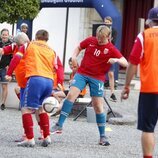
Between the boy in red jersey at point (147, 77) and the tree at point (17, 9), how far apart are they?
9.32m

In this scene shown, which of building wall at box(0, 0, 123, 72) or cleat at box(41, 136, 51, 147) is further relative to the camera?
building wall at box(0, 0, 123, 72)

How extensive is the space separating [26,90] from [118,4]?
52.7ft

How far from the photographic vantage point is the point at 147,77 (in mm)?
8266

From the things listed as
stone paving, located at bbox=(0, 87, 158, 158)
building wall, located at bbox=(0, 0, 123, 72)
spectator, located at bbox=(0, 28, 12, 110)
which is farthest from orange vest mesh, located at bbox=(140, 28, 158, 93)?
building wall, located at bbox=(0, 0, 123, 72)

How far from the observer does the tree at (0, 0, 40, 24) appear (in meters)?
17.3

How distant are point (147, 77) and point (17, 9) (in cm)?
970

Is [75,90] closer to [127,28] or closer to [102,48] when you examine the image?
[102,48]

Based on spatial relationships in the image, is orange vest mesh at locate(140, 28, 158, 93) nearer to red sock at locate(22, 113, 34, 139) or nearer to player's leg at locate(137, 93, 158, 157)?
player's leg at locate(137, 93, 158, 157)

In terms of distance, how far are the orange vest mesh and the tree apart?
933 centimetres

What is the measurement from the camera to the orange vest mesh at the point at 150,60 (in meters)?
8.23

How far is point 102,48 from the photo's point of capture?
1083 centimetres

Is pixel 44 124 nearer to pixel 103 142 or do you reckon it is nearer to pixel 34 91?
pixel 34 91

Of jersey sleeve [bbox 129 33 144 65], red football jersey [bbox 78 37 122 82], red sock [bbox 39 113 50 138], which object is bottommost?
red sock [bbox 39 113 50 138]

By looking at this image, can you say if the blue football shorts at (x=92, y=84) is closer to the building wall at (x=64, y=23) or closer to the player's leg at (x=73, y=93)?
the player's leg at (x=73, y=93)
